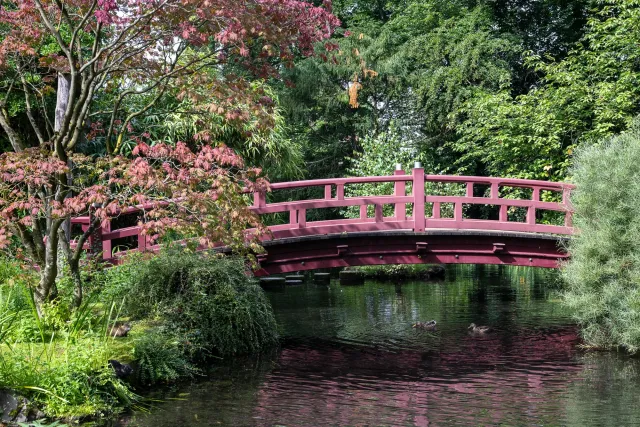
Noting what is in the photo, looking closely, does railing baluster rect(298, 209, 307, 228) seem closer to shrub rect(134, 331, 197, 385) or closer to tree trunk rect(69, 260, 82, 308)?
shrub rect(134, 331, 197, 385)

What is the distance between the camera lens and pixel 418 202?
44.1 feet

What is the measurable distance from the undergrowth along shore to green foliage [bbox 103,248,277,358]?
0.01m

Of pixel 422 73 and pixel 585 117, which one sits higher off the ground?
pixel 422 73

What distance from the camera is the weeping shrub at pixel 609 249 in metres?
11.3

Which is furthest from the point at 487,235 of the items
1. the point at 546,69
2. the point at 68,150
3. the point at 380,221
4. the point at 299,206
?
the point at 546,69

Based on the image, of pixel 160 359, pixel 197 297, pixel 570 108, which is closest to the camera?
pixel 160 359

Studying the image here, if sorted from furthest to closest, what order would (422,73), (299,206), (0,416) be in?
(422,73), (299,206), (0,416)

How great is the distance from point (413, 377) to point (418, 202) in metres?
4.25

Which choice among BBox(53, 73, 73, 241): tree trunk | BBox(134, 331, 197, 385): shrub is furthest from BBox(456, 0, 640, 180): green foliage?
BBox(134, 331, 197, 385): shrub

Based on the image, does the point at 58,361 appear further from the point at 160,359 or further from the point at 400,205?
the point at 400,205

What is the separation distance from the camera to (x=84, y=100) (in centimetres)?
918

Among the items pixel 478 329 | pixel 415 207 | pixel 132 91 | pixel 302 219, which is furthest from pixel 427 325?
pixel 132 91

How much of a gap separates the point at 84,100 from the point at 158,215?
5.50 feet

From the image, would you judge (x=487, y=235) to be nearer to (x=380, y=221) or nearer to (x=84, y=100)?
(x=380, y=221)
